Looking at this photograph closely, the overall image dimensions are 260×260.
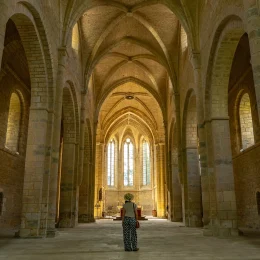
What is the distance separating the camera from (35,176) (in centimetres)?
1008

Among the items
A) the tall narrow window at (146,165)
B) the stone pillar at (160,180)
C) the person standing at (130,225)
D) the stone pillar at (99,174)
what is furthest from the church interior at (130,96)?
the tall narrow window at (146,165)

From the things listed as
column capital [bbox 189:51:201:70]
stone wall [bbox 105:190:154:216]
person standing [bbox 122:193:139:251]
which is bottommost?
person standing [bbox 122:193:139:251]

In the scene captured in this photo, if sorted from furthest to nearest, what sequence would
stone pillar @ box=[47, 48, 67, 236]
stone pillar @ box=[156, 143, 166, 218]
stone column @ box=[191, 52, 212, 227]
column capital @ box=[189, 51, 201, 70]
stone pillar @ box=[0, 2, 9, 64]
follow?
stone pillar @ box=[156, 143, 166, 218] < column capital @ box=[189, 51, 201, 70] < stone column @ box=[191, 52, 212, 227] < stone pillar @ box=[47, 48, 67, 236] < stone pillar @ box=[0, 2, 9, 64]

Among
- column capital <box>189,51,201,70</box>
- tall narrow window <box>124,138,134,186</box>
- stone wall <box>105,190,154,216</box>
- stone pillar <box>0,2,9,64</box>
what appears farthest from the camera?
tall narrow window <box>124,138,134,186</box>

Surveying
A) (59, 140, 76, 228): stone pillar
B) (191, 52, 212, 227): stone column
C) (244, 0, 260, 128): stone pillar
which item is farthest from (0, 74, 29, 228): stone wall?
(244, 0, 260, 128): stone pillar

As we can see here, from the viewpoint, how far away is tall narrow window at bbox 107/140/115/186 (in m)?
37.5

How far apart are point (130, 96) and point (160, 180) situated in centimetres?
865

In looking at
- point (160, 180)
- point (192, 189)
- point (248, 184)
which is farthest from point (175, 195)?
point (160, 180)

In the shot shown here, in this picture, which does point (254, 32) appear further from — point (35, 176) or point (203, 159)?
point (35, 176)

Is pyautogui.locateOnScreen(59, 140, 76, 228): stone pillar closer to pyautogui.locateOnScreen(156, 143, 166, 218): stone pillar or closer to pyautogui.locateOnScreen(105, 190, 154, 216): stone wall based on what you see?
pyautogui.locateOnScreen(156, 143, 166, 218): stone pillar

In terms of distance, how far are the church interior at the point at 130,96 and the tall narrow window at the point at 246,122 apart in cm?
5

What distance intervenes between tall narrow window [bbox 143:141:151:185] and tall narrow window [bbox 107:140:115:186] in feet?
12.9

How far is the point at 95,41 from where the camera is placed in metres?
18.9

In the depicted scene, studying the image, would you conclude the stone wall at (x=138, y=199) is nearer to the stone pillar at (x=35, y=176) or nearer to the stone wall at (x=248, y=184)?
the stone wall at (x=248, y=184)
